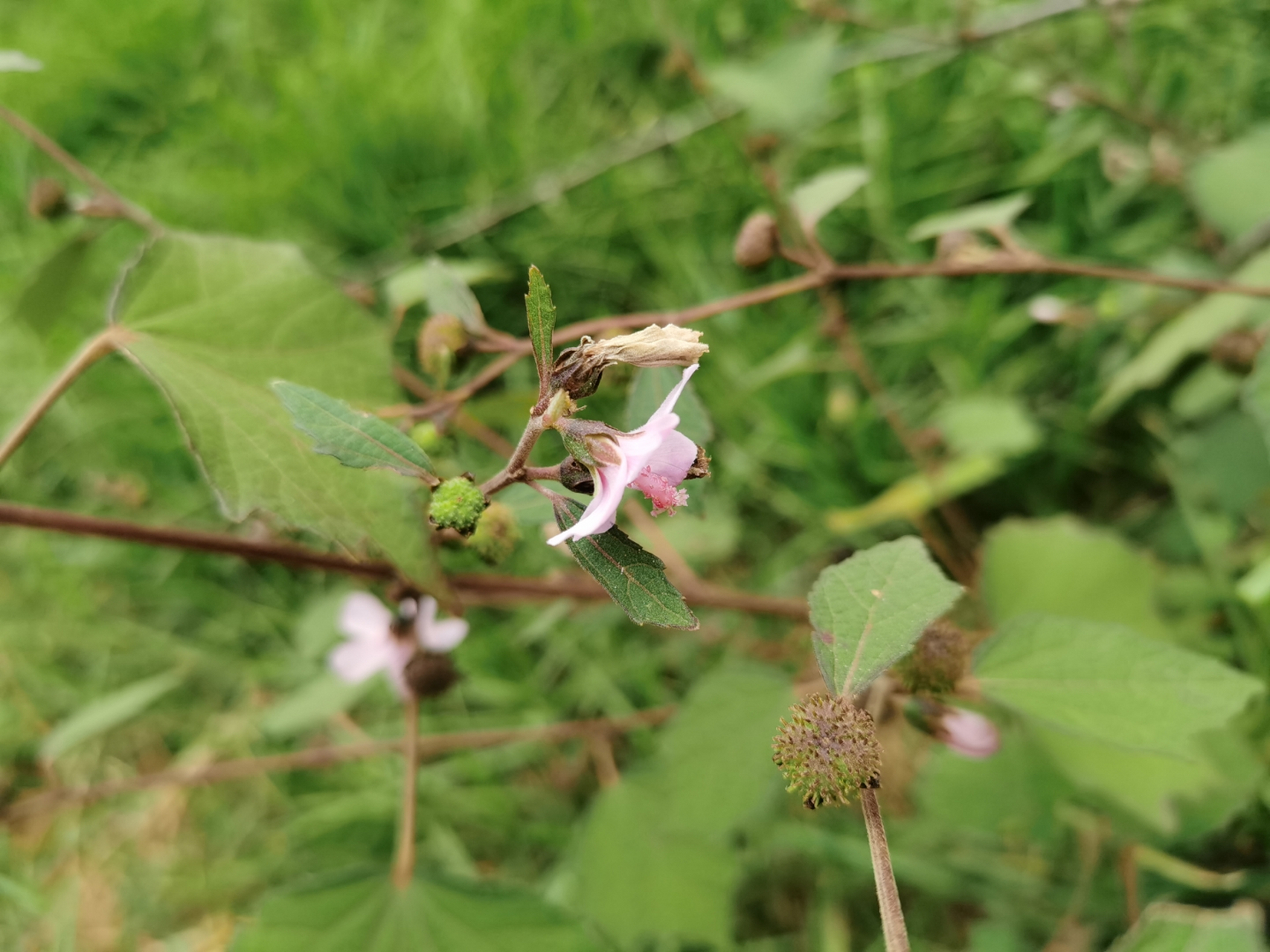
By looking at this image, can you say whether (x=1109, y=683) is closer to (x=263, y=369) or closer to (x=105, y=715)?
(x=263, y=369)

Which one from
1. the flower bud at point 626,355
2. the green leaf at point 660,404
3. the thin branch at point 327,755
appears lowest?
the thin branch at point 327,755

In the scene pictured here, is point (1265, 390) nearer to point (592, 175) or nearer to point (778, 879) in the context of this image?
point (778, 879)

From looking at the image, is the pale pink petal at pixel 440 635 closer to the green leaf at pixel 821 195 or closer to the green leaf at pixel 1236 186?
the green leaf at pixel 821 195

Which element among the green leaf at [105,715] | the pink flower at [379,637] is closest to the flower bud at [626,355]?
the pink flower at [379,637]

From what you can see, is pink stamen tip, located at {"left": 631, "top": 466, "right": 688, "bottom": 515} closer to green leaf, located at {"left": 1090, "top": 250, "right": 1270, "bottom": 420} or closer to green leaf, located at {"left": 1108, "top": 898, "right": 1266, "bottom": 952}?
green leaf, located at {"left": 1108, "top": 898, "right": 1266, "bottom": 952}

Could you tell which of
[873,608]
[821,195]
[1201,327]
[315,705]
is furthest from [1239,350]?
[315,705]
